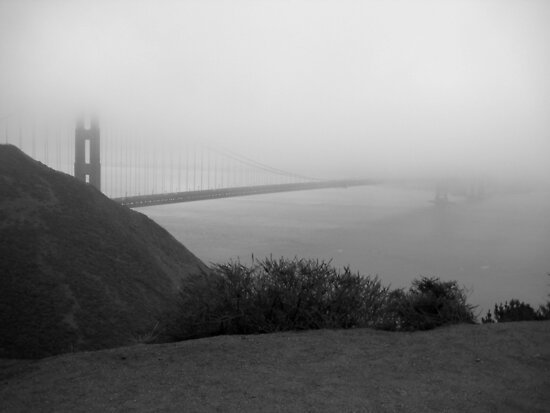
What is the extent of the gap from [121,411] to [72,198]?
1407 cm

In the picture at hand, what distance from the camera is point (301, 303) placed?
9.07 meters

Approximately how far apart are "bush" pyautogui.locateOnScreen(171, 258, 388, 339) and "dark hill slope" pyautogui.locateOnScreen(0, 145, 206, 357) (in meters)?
2.42

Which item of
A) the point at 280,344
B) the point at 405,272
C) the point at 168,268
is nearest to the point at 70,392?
the point at 280,344

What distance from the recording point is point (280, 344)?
7.42 meters

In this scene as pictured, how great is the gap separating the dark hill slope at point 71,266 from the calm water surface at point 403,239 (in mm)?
14038

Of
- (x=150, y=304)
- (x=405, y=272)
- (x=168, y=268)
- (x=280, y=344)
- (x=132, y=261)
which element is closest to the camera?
(x=280, y=344)

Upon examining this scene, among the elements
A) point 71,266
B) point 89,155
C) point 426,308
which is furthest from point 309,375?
point 89,155

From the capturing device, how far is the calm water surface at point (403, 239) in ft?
135

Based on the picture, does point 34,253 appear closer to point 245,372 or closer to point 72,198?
point 72,198

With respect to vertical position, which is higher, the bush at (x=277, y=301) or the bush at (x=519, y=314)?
the bush at (x=277, y=301)

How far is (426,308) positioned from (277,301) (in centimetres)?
221

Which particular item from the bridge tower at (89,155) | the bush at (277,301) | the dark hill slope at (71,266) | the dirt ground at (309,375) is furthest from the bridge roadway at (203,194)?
the dirt ground at (309,375)

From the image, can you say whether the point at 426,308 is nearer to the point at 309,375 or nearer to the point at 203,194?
the point at 309,375

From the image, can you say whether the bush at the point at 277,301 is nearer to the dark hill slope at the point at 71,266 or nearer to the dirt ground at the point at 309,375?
the dirt ground at the point at 309,375
